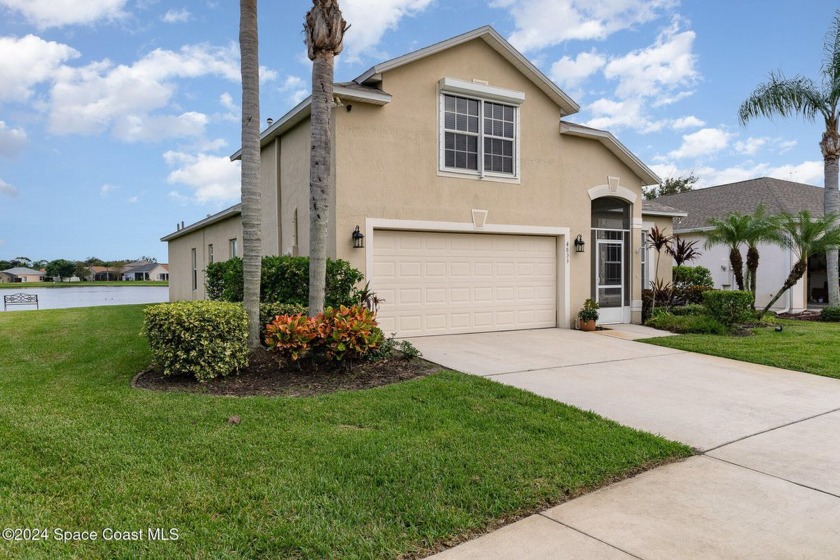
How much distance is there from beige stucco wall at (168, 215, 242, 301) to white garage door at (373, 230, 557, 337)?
7334mm

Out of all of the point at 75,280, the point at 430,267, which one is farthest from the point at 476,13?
the point at 75,280

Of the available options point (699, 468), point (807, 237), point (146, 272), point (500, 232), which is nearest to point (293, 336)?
point (699, 468)

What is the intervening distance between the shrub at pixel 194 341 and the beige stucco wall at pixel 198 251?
9.64m

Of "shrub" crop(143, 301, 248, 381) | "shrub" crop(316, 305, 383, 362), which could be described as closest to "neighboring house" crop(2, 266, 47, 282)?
"shrub" crop(143, 301, 248, 381)

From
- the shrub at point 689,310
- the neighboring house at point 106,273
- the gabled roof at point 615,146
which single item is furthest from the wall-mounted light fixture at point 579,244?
the neighboring house at point 106,273

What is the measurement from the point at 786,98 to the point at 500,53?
36.0ft

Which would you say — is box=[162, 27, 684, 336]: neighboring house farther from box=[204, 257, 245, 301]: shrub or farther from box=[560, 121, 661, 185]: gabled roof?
box=[204, 257, 245, 301]: shrub

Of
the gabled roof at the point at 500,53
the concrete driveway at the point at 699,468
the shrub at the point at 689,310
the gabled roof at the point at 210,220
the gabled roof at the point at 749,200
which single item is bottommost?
the concrete driveway at the point at 699,468

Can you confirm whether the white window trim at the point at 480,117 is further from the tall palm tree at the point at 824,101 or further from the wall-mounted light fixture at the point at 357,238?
the tall palm tree at the point at 824,101

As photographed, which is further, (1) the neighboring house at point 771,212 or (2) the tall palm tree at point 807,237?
(1) the neighboring house at point 771,212

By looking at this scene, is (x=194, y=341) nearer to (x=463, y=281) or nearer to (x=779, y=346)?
(x=463, y=281)

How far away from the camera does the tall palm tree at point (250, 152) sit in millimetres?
7320

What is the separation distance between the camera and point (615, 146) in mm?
12984

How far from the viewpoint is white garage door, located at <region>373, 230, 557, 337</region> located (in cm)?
1049
